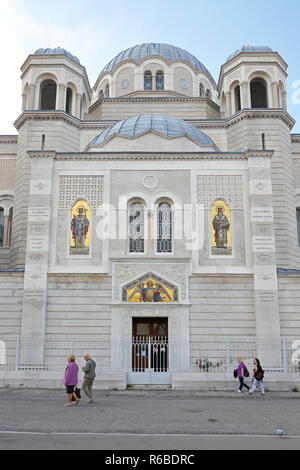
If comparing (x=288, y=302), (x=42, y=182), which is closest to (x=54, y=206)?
(x=42, y=182)

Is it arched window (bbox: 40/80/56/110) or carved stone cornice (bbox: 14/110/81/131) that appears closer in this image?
carved stone cornice (bbox: 14/110/81/131)

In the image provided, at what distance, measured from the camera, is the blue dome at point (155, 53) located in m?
36.6

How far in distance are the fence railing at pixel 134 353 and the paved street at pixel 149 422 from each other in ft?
13.6

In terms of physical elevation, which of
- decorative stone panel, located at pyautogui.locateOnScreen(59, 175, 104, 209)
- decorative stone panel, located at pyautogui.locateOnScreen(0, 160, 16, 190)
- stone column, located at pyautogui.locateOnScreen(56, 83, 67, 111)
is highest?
stone column, located at pyautogui.locateOnScreen(56, 83, 67, 111)

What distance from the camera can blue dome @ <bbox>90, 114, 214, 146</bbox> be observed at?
83.7 ft

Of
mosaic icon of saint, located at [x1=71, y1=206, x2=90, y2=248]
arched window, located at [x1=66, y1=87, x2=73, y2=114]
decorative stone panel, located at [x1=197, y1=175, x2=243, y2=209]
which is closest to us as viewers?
mosaic icon of saint, located at [x1=71, y1=206, x2=90, y2=248]

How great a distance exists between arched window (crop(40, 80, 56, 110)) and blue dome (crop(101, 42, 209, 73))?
754 centimetres

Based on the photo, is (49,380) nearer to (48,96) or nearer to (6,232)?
(6,232)

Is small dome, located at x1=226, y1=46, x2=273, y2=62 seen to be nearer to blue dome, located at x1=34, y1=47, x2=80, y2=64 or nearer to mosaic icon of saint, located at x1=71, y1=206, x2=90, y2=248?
blue dome, located at x1=34, y1=47, x2=80, y2=64

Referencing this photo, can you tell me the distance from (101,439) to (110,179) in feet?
50.3

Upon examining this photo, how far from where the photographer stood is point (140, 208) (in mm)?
21594

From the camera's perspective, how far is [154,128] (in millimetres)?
25672

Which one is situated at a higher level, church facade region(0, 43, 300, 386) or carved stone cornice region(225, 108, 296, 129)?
carved stone cornice region(225, 108, 296, 129)

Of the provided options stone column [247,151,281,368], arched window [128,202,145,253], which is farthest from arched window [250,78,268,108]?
arched window [128,202,145,253]
